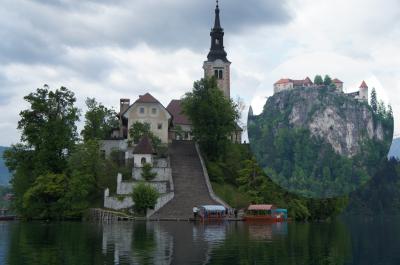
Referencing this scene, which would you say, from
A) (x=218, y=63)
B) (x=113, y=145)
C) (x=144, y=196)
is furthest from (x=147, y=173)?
(x=218, y=63)

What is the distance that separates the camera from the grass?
71.2 meters

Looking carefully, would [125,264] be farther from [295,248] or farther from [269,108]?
[269,108]

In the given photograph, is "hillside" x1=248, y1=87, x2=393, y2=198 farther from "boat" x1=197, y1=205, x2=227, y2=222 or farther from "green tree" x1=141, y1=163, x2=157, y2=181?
"green tree" x1=141, y1=163, x2=157, y2=181

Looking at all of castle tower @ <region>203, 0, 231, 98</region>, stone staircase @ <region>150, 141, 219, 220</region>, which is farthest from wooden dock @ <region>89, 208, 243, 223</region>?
castle tower @ <region>203, 0, 231, 98</region>

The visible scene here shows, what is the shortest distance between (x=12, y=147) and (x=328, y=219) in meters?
40.2

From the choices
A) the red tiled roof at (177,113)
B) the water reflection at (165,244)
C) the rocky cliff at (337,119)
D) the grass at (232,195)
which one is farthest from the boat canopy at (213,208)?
the red tiled roof at (177,113)

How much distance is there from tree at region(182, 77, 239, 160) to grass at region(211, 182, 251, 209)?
7.26 m

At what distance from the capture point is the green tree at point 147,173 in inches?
2840

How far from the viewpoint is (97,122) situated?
85.9 metres

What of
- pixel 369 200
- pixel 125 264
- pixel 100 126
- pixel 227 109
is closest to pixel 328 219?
pixel 227 109

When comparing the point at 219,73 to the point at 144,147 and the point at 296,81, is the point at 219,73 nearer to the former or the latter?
the point at 144,147

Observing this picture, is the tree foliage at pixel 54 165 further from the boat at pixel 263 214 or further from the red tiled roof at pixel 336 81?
the red tiled roof at pixel 336 81

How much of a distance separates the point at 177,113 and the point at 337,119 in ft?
215

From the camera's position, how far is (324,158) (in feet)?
125
